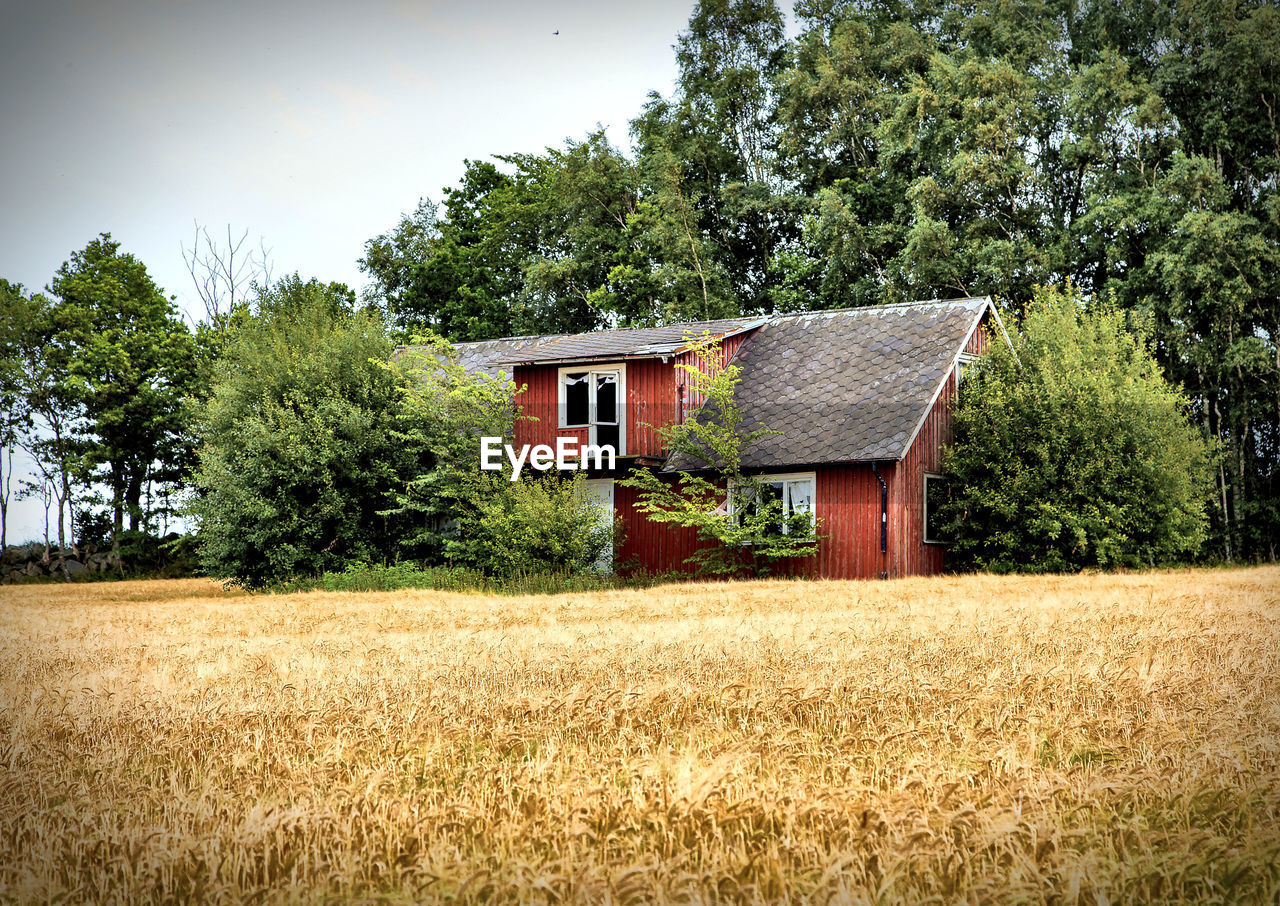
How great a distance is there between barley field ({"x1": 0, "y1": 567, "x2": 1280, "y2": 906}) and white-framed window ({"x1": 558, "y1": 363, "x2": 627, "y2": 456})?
18.5 metres

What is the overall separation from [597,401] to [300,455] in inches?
320

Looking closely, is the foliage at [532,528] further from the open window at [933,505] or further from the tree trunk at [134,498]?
the tree trunk at [134,498]

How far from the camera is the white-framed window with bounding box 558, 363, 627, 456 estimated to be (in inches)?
1244

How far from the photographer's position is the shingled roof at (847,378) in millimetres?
28125

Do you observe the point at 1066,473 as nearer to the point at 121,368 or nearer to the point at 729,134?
the point at 729,134

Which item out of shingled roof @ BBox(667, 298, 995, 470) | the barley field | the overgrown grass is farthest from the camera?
shingled roof @ BBox(667, 298, 995, 470)

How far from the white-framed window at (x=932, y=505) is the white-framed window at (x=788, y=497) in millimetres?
2981

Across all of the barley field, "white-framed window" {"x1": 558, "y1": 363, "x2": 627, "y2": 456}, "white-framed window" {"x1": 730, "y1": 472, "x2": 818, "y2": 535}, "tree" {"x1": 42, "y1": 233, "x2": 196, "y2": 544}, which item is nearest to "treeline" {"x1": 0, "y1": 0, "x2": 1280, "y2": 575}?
"tree" {"x1": 42, "y1": 233, "x2": 196, "y2": 544}

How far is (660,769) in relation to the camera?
6.09m

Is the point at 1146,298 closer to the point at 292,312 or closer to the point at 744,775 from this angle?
the point at 292,312

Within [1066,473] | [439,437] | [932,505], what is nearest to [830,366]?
[932,505]

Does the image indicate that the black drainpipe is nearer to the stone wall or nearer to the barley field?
the barley field

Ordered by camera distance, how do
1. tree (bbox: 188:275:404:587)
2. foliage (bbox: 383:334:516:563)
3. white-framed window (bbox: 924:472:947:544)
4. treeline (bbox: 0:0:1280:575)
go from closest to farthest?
white-framed window (bbox: 924:472:947:544) < foliage (bbox: 383:334:516:563) < tree (bbox: 188:275:404:587) < treeline (bbox: 0:0:1280:575)

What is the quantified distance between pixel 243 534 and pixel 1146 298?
91.1 feet
